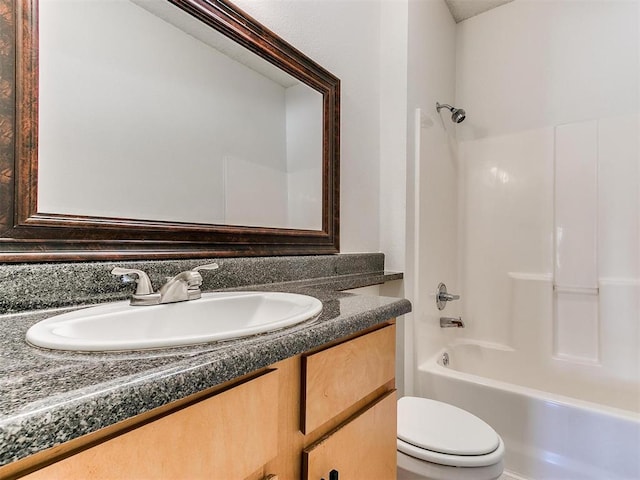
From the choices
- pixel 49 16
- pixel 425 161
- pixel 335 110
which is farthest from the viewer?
pixel 425 161

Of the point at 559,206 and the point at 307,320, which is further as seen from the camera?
the point at 559,206

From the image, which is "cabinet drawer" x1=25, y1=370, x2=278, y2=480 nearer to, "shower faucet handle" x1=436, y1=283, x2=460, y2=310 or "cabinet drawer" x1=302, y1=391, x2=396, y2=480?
"cabinet drawer" x1=302, y1=391, x2=396, y2=480

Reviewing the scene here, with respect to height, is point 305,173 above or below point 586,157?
below

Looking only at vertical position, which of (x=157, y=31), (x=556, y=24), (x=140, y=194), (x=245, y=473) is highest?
(x=556, y=24)

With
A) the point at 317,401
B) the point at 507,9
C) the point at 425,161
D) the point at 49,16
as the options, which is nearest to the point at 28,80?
the point at 49,16

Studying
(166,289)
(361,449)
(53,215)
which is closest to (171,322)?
(166,289)

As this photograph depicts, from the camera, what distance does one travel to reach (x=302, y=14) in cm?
133

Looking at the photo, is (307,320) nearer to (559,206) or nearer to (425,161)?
(425,161)

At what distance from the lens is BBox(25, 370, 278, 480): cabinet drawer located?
33 centimetres

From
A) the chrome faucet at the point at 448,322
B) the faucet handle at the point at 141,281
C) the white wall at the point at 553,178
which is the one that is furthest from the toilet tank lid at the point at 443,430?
the white wall at the point at 553,178

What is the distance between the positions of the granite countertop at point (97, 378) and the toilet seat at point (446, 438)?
0.77m

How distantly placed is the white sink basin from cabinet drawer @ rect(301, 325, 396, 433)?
0.29 feet

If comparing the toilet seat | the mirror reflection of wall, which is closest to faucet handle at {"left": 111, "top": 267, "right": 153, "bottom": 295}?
the mirror reflection of wall

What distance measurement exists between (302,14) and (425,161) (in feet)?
3.01
